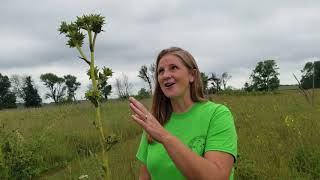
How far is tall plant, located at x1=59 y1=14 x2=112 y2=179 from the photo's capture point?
7.52 feet

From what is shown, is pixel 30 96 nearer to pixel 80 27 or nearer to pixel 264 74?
pixel 264 74

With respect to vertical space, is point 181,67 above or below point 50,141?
above

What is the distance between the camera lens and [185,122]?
9.57ft

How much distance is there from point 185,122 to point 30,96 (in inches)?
2895

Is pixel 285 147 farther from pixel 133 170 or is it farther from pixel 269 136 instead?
pixel 133 170

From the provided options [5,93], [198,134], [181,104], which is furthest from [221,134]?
[5,93]

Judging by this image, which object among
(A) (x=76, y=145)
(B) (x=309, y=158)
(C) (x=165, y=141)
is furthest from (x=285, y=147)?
(C) (x=165, y=141)

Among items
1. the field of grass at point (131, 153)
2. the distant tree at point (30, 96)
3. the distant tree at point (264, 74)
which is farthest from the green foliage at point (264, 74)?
the field of grass at point (131, 153)

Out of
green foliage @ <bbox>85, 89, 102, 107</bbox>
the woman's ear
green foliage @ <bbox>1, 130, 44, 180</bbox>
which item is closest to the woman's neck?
the woman's ear

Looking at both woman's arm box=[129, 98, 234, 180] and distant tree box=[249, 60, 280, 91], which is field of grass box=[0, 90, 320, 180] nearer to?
woman's arm box=[129, 98, 234, 180]

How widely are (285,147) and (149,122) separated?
5669 millimetres

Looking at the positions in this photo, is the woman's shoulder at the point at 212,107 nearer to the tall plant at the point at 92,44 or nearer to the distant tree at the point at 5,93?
the tall plant at the point at 92,44

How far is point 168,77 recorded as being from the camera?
2.82 m

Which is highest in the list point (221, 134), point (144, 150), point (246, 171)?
point (221, 134)
